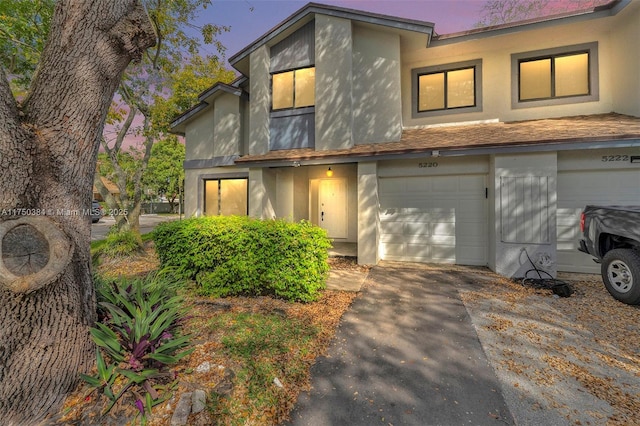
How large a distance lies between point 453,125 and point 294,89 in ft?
18.1

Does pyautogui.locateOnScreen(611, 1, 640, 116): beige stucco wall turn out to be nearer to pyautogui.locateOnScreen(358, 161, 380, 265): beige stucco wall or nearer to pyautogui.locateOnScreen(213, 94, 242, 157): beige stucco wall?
pyautogui.locateOnScreen(358, 161, 380, 265): beige stucco wall

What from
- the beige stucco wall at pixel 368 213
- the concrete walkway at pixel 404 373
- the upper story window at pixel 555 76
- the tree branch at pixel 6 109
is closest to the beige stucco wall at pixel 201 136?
the beige stucco wall at pixel 368 213

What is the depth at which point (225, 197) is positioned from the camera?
1091 cm

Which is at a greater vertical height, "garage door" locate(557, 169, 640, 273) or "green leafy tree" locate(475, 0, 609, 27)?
"green leafy tree" locate(475, 0, 609, 27)

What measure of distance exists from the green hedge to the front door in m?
6.55

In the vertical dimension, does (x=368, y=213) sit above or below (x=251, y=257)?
above

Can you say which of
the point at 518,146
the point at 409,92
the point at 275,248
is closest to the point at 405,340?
the point at 275,248

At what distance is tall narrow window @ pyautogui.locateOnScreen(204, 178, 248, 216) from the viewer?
10664mm

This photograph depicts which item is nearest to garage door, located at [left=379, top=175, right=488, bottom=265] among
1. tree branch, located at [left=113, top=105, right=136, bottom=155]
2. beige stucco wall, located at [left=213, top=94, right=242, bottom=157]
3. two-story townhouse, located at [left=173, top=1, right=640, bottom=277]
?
two-story townhouse, located at [left=173, top=1, right=640, bottom=277]

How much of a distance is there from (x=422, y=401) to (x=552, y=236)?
20.0 feet

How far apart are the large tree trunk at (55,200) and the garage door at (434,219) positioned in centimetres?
712

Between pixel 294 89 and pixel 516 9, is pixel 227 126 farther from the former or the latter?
pixel 516 9

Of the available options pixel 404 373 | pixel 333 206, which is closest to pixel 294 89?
pixel 333 206

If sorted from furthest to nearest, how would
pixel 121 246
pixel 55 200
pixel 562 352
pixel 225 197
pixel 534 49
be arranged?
pixel 225 197
pixel 121 246
pixel 534 49
pixel 562 352
pixel 55 200
